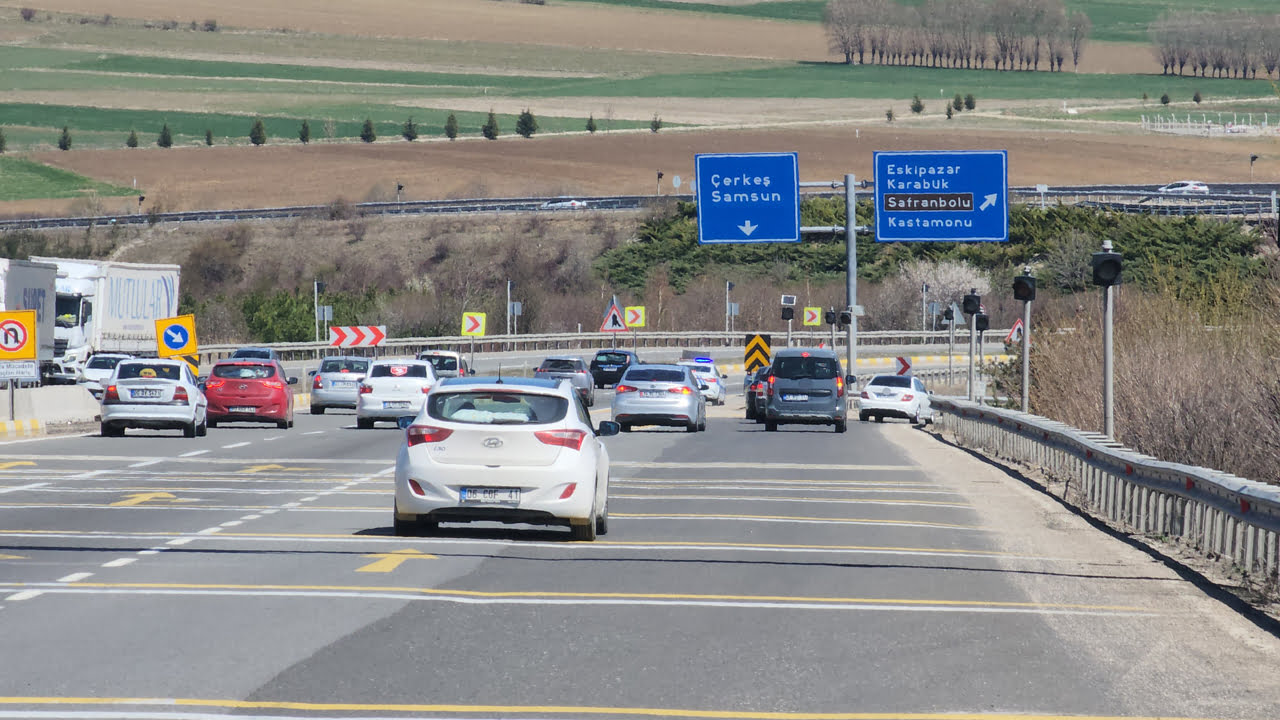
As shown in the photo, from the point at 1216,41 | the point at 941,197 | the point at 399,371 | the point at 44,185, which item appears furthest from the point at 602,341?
the point at 1216,41

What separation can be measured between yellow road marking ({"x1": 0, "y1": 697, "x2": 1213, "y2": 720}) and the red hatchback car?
30.3 meters

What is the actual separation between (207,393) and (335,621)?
28966 mm

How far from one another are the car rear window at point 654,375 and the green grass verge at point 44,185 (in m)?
103

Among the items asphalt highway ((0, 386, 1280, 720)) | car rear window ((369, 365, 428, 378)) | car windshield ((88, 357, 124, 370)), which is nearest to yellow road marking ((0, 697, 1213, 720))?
asphalt highway ((0, 386, 1280, 720))

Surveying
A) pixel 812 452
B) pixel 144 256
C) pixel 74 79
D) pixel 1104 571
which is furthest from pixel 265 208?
pixel 1104 571

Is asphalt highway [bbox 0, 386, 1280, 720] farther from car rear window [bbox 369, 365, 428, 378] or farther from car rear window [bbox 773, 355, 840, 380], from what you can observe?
car rear window [bbox 369, 365, 428, 378]

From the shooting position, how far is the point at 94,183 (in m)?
139

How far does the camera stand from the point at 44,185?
138m

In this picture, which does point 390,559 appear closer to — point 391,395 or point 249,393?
point 249,393

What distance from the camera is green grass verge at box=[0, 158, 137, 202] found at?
136 metres

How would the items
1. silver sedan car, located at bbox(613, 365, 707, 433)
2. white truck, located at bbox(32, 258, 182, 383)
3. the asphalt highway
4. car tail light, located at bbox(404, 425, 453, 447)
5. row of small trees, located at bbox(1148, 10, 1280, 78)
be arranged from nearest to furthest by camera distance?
the asphalt highway
car tail light, located at bbox(404, 425, 453, 447)
silver sedan car, located at bbox(613, 365, 707, 433)
white truck, located at bbox(32, 258, 182, 383)
row of small trees, located at bbox(1148, 10, 1280, 78)

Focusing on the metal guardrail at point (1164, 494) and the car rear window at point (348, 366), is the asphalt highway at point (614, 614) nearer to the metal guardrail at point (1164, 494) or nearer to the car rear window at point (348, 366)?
the metal guardrail at point (1164, 494)

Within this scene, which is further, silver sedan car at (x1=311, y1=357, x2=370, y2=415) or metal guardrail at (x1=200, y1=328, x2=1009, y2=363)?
metal guardrail at (x1=200, y1=328, x2=1009, y2=363)

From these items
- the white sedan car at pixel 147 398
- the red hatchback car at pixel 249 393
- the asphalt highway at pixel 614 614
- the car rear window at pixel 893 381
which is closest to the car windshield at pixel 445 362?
the car rear window at pixel 893 381
